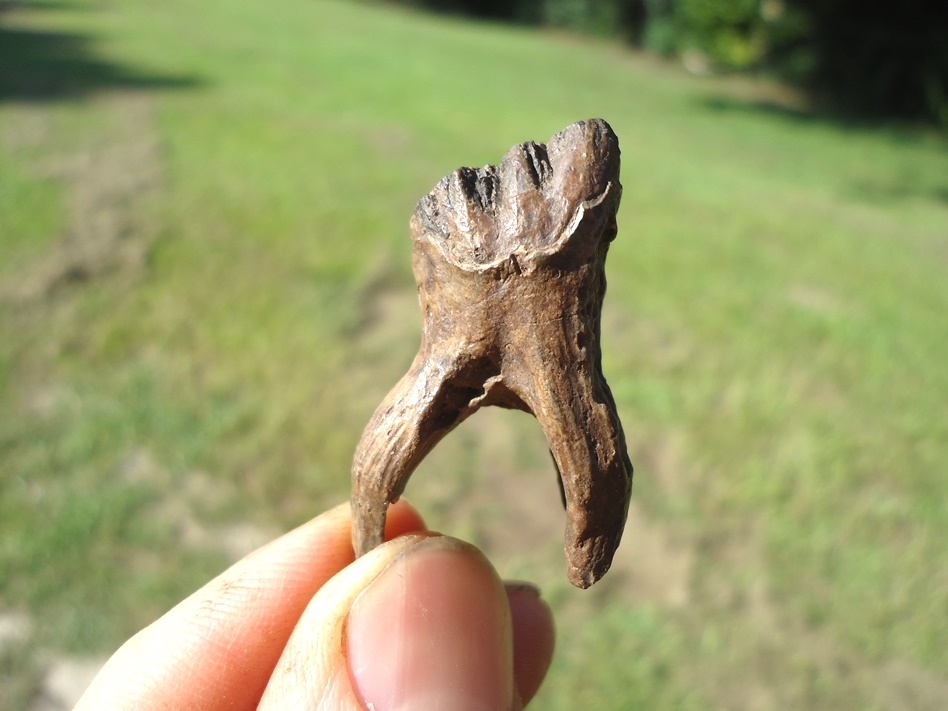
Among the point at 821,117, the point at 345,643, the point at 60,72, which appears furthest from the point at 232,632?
the point at 821,117

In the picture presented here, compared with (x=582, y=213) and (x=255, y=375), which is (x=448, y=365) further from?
(x=255, y=375)

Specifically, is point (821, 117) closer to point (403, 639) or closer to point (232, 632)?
point (232, 632)

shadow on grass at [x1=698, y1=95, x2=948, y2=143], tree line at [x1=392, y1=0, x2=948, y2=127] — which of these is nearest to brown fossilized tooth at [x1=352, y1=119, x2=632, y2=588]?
shadow on grass at [x1=698, y1=95, x2=948, y2=143]

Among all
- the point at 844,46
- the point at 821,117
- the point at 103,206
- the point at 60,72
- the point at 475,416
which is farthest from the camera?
the point at 844,46

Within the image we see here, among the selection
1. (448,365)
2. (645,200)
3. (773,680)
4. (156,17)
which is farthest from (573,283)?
(156,17)

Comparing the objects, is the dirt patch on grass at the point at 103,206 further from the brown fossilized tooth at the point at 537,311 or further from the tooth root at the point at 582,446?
the tooth root at the point at 582,446

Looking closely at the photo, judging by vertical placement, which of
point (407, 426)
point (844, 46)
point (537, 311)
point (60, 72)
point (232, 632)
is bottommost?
point (232, 632)

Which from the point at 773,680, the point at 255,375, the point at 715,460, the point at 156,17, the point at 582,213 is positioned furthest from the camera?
the point at 156,17

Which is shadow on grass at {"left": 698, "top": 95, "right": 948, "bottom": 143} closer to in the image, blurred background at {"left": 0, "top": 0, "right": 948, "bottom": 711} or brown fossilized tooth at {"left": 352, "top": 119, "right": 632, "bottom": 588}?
blurred background at {"left": 0, "top": 0, "right": 948, "bottom": 711}

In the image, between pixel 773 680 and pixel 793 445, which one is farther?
pixel 793 445
